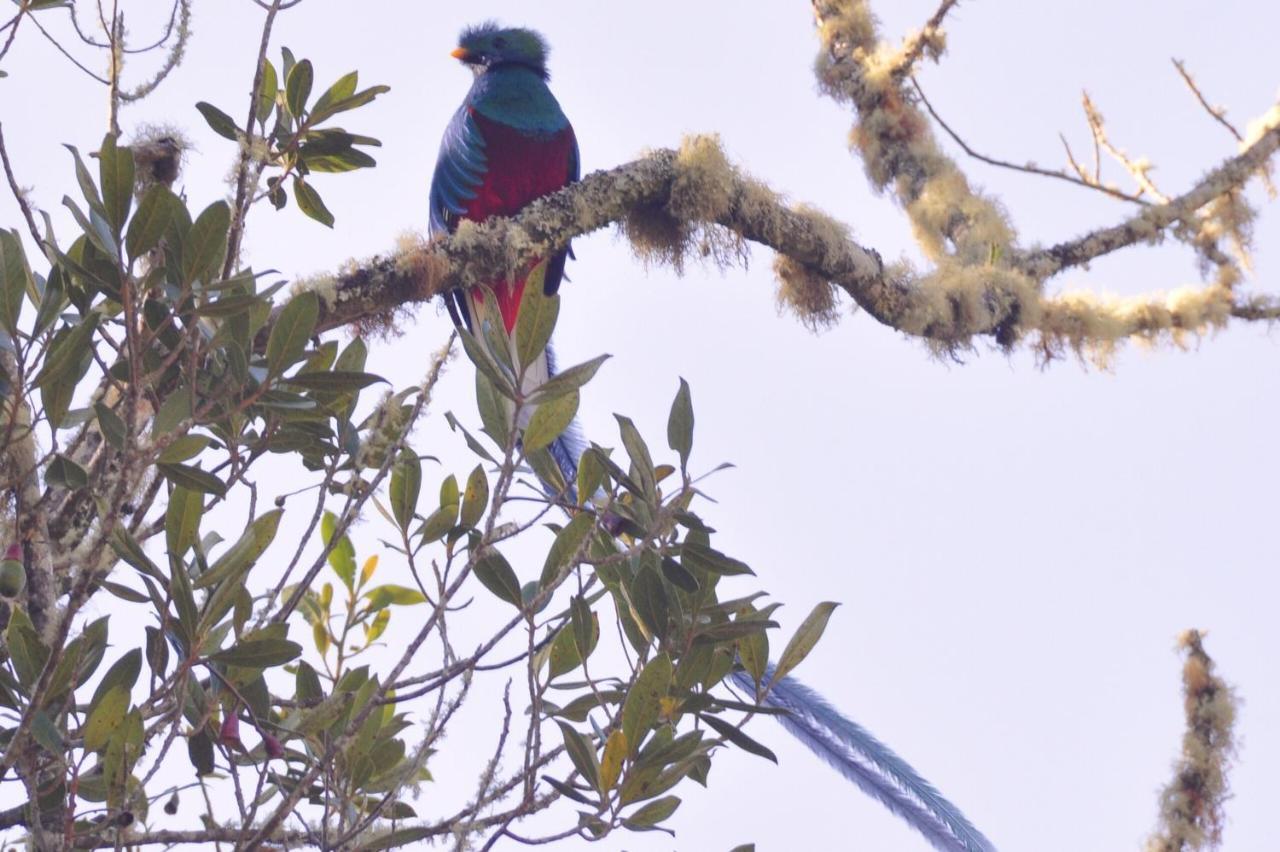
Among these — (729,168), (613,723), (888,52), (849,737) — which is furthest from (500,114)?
(613,723)

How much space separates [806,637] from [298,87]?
2.91 feet

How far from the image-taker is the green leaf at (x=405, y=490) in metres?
1.61

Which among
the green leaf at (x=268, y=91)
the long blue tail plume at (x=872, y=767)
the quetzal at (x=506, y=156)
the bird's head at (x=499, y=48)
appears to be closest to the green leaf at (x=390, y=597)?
the quetzal at (x=506, y=156)

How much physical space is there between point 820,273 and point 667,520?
5.18 feet

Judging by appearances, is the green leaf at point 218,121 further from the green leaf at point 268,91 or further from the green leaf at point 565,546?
the green leaf at point 565,546

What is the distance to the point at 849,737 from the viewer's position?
1.96 m

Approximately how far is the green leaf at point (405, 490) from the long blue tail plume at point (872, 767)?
1.81 feet

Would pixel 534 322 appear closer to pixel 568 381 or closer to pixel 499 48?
pixel 568 381

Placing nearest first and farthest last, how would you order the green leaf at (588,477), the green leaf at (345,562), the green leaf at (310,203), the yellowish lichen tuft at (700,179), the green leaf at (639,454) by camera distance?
the green leaf at (639,454), the green leaf at (588,477), the green leaf at (310,203), the green leaf at (345,562), the yellowish lichen tuft at (700,179)

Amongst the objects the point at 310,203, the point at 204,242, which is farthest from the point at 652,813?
the point at 310,203

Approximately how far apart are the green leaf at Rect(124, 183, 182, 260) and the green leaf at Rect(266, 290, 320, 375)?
14cm

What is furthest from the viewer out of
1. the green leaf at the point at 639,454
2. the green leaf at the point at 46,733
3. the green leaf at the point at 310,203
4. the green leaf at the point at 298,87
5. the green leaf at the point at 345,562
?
the green leaf at the point at 345,562

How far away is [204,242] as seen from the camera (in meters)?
1.37

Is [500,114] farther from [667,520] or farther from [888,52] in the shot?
[667,520]
